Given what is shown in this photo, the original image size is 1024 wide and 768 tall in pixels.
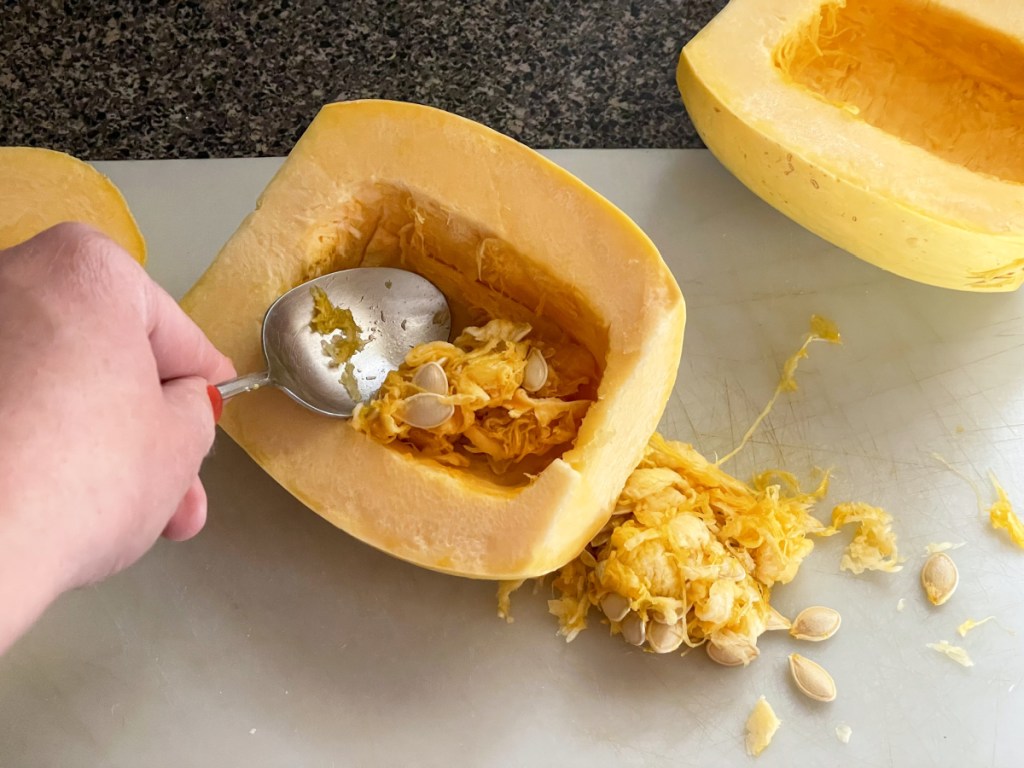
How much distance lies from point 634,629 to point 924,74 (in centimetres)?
128

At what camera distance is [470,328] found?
1575 millimetres

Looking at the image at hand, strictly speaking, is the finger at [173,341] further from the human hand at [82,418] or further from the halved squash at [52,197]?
the halved squash at [52,197]

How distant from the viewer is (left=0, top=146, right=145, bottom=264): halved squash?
5.11ft

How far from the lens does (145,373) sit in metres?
1.01

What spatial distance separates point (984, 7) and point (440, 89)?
1095 mm

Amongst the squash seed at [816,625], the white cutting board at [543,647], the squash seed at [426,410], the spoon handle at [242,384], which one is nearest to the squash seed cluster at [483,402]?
the squash seed at [426,410]

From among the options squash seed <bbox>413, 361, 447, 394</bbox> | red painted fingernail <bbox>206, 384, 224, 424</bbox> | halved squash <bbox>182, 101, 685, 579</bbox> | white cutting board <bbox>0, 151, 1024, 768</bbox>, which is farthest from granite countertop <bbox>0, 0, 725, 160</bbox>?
red painted fingernail <bbox>206, 384, 224, 424</bbox>

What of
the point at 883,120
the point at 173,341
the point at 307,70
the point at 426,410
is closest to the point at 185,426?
the point at 173,341

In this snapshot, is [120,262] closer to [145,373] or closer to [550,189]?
[145,373]

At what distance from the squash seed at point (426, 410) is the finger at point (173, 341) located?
0.32m

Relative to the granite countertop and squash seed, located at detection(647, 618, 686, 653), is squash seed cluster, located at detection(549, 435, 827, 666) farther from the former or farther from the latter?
the granite countertop

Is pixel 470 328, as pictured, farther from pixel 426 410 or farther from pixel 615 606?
Result: pixel 615 606

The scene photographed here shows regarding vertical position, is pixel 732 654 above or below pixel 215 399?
below

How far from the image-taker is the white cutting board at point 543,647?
1501 millimetres
